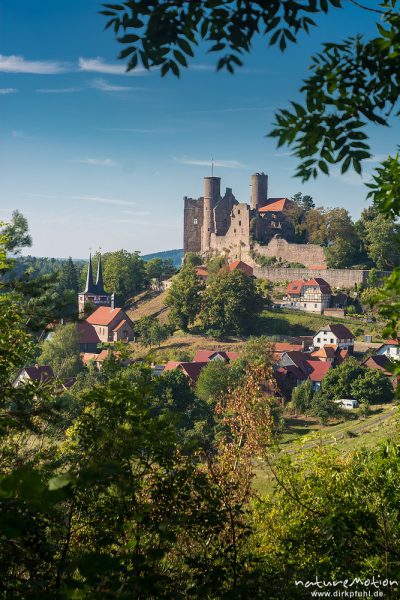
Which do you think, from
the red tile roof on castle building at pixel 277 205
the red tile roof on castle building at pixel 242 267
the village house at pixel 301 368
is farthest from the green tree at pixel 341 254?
the village house at pixel 301 368

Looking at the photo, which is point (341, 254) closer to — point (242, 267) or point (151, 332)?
point (242, 267)

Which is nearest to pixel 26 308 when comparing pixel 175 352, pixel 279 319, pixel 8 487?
pixel 8 487

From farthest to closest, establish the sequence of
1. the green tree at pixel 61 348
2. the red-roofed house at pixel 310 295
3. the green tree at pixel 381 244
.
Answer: the red-roofed house at pixel 310 295
the green tree at pixel 381 244
the green tree at pixel 61 348

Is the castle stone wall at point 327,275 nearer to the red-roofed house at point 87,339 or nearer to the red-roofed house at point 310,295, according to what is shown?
the red-roofed house at point 310,295

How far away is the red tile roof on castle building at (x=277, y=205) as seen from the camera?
69.2 m

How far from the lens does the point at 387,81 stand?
4188 millimetres

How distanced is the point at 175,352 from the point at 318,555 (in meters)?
45.7

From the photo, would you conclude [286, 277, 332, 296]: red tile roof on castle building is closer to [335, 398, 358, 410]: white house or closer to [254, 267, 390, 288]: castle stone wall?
[254, 267, 390, 288]: castle stone wall

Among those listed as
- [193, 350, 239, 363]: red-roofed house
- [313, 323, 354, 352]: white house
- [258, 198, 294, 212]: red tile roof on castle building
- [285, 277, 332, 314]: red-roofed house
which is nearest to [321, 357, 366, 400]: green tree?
[313, 323, 354, 352]: white house

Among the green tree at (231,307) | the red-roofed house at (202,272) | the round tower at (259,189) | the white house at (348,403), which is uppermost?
the round tower at (259,189)

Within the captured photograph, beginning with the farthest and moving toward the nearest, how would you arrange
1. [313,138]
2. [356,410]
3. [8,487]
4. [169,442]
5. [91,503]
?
1. [356,410]
2. [169,442]
3. [91,503]
4. [313,138]
5. [8,487]

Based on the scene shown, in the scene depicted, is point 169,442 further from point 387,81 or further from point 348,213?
point 348,213

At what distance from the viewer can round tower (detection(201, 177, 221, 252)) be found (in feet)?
244

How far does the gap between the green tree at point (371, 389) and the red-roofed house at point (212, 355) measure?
944cm
